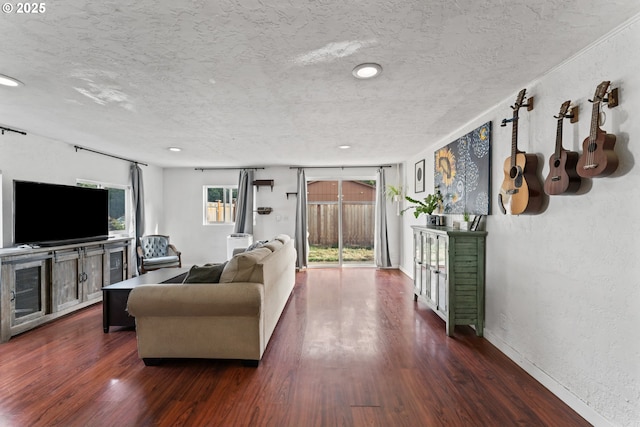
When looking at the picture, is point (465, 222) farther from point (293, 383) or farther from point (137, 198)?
point (137, 198)

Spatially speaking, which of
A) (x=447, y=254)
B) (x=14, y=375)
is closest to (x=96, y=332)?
(x=14, y=375)

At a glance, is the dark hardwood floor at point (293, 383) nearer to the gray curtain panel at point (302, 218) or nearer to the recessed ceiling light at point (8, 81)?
the recessed ceiling light at point (8, 81)

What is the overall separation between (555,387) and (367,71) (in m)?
2.60

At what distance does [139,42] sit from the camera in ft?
5.70

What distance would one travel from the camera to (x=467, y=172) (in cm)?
334

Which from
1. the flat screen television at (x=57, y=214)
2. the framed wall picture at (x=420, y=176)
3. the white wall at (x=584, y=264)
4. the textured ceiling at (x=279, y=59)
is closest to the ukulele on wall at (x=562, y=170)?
the white wall at (x=584, y=264)

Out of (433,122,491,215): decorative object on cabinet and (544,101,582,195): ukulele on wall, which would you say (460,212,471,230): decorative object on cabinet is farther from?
(544,101,582,195): ukulele on wall

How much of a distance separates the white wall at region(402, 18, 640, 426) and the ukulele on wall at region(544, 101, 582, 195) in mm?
72

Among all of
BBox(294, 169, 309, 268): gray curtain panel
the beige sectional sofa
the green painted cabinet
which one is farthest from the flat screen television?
the green painted cabinet

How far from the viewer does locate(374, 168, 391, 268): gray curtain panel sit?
6438 millimetres

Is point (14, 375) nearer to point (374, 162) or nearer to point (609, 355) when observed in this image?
point (609, 355)

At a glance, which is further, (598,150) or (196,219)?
(196,219)

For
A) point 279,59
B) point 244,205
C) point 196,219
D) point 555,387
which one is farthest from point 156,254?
point 555,387

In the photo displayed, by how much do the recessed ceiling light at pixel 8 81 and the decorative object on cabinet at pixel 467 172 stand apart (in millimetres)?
4062
